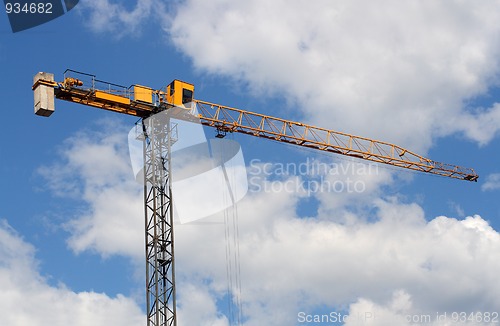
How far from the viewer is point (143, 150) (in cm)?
9650

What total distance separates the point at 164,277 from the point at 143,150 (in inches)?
557

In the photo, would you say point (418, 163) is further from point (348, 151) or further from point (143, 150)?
point (143, 150)

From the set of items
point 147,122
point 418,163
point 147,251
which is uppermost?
point 418,163

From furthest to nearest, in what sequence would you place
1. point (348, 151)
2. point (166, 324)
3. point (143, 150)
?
1. point (348, 151)
2. point (143, 150)
3. point (166, 324)

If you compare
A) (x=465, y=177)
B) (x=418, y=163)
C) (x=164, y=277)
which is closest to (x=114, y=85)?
(x=164, y=277)

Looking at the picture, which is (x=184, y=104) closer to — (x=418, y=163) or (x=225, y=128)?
(x=225, y=128)

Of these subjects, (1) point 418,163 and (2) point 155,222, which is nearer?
(2) point 155,222

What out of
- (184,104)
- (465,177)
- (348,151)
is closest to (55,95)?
(184,104)

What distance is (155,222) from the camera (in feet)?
306

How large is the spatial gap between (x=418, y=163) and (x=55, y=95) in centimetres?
5568

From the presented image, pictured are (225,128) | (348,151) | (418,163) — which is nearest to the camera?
(225,128)

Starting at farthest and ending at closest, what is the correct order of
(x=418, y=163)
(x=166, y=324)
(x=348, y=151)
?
(x=418, y=163) < (x=348, y=151) < (x=166, y=324)

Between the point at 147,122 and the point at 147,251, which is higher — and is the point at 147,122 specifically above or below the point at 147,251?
above

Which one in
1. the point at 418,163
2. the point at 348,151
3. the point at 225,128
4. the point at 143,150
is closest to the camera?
the point at 143,150
